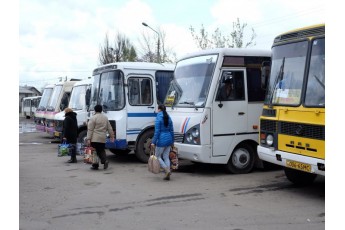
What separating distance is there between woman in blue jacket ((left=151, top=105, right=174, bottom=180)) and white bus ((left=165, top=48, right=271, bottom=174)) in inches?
25.0

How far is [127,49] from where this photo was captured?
40.8m

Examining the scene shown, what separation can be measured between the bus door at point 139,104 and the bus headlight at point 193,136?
8.53 ft

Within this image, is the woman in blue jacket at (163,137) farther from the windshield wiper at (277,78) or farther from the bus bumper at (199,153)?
the windshield wiper at (277,78)

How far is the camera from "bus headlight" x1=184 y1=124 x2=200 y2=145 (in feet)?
30.6

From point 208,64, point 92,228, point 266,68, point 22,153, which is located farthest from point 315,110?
point 22,153

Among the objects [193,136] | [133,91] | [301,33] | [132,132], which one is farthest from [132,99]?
[301,33]

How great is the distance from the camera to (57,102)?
1816cm

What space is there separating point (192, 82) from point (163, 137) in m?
1.74

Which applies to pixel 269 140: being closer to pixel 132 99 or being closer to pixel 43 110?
pixel 132 99

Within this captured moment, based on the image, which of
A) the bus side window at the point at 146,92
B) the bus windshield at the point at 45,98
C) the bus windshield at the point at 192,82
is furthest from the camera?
the bus windshield at the point at 45,98

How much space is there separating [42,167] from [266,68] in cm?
678

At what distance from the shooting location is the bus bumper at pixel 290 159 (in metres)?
6.65

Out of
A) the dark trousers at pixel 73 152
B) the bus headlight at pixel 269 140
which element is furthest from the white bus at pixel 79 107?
the bus headlight at pixel 269 140
